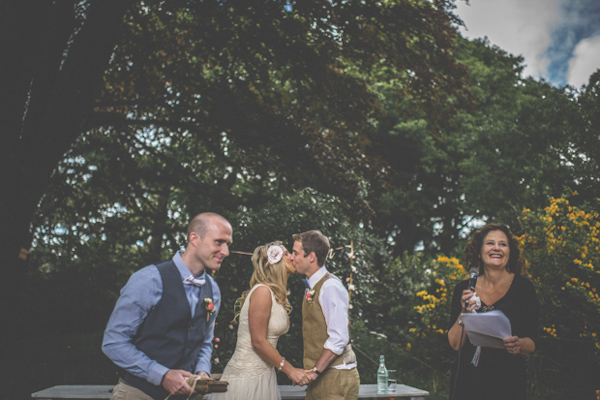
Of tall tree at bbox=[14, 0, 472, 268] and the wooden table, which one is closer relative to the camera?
the wooden table

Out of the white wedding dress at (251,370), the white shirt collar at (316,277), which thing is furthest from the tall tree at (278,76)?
the white wedding dress at (251,370)

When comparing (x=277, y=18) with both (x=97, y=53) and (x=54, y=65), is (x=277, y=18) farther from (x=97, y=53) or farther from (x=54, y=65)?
(x=54, y=65)

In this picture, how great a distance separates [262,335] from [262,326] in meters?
0.07

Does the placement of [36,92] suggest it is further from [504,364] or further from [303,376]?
[504,364]

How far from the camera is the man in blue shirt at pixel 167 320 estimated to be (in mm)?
2990

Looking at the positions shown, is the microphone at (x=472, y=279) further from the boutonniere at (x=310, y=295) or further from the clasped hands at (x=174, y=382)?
the clasped hands at (x=174, y=382)

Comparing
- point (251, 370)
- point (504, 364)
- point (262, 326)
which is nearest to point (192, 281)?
point (262, 326)

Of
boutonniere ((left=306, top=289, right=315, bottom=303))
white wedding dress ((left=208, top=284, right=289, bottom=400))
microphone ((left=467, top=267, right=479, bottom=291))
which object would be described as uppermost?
microphone ((left=467, top=267, right=479, bottom=291))

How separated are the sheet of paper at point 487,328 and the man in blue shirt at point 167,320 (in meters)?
1.62

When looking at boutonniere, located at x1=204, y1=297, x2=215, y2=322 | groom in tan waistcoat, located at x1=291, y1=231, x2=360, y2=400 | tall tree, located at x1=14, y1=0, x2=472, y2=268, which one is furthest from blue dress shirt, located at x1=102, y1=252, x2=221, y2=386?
tall tree, located at x1=14, y1=0, x2=472, y2=268

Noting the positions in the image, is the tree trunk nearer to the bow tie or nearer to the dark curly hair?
the bow tie

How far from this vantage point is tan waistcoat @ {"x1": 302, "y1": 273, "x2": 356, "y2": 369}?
4.29m

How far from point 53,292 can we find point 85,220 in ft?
13.6

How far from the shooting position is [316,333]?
4.34 meters
